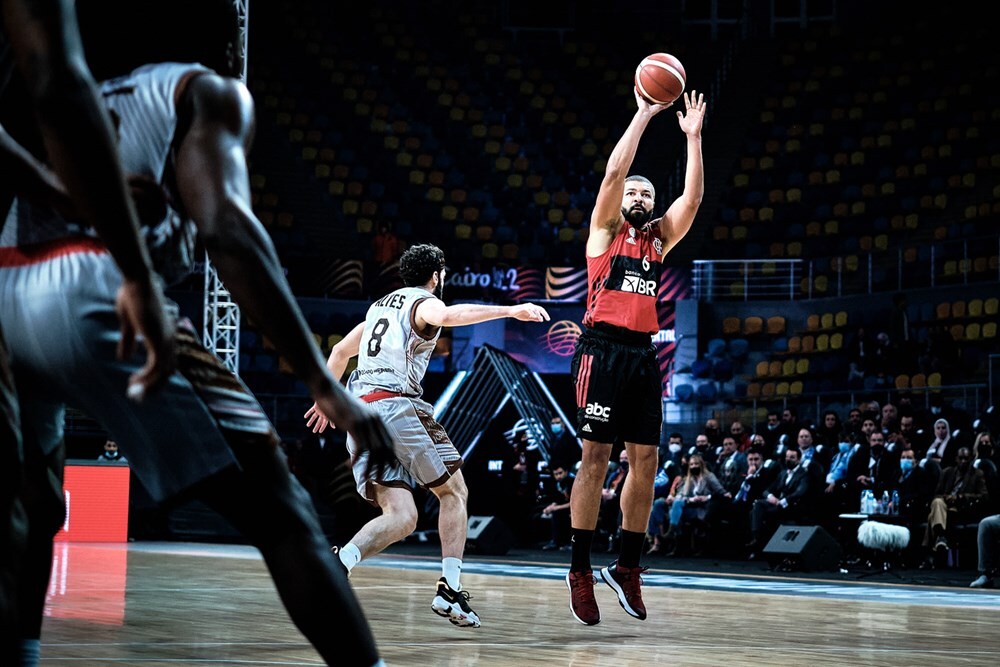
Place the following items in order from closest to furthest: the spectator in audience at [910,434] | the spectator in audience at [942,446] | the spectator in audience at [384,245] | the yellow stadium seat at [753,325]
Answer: the spectator in audience at [942,446] → the spectator in audience at [910,434] → the yellow stadium seat at [753,325] → the spectator in audience at [384,245]

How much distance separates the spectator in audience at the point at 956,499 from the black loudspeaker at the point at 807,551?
2.97 feet

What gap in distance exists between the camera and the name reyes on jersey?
19.1 ft

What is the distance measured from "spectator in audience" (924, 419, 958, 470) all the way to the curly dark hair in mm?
7580

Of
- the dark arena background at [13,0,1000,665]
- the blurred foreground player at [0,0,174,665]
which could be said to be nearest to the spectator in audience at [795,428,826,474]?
the dark arena background at [13,0,1000,665]

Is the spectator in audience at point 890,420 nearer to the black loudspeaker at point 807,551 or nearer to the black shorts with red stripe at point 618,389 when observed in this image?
the black loudspeaker at point 807,551

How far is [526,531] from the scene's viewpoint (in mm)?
15352

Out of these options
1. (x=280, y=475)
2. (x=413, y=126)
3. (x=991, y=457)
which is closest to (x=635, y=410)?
(x=280, y=475)

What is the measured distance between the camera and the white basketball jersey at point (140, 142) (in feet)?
6.49

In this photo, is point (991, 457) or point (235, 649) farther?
point (991, 457)

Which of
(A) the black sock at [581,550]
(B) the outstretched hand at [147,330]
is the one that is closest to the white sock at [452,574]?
(A) the black sock at [581,550]

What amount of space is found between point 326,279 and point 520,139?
644 centimetres

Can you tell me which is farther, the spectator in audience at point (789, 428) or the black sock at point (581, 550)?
the spectator in audience at point (789, 428)

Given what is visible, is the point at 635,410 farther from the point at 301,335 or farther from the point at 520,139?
the point at 520,139

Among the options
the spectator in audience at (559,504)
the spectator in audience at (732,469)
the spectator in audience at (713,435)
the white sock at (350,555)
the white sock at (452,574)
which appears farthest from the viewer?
the spectator in audience at (713,435)
